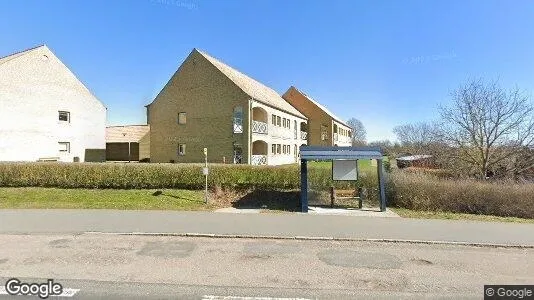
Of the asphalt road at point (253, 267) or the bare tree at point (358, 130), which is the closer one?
the asphalt road at point (253, 267)

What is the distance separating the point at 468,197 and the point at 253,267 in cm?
988

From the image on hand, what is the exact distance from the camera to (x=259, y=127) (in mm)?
27953

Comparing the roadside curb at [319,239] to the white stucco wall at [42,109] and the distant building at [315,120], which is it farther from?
the distant building at [315,120]

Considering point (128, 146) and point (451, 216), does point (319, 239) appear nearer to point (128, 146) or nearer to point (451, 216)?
point (451, 216)

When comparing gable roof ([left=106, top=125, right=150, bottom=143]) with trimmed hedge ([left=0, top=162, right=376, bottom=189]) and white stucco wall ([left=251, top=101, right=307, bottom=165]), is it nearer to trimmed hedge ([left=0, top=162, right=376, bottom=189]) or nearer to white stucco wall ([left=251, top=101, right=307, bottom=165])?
white stucco wall ([left=251, top=101, right=307, bottom=165])

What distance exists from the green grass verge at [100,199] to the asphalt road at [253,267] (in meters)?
3.89

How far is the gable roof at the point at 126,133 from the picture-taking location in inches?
1425

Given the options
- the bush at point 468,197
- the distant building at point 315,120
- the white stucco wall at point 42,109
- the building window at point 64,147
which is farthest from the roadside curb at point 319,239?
the distant building at point 315,120

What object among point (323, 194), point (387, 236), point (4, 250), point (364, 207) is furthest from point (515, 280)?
point (4, 250)

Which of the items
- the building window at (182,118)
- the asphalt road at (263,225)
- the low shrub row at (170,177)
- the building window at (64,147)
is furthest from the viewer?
the building window at (182,118)

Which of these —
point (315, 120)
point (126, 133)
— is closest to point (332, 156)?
point (126, 133)

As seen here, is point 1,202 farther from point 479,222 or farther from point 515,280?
point 479,222

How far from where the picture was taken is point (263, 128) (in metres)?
28.7

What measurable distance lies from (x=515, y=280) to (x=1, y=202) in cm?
1579
